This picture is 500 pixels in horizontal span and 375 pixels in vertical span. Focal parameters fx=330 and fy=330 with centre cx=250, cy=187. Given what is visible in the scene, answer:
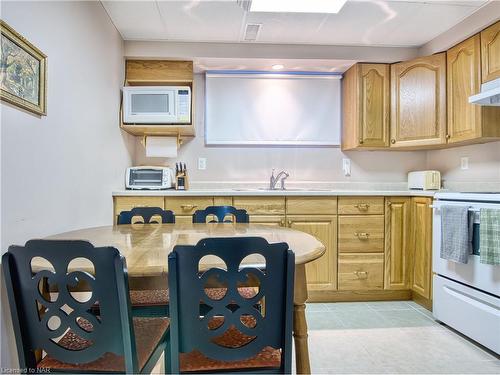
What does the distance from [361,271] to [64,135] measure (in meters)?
2.45

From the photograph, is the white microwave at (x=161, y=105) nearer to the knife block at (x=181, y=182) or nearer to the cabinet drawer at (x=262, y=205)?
the knife block at (x=181, y=182)

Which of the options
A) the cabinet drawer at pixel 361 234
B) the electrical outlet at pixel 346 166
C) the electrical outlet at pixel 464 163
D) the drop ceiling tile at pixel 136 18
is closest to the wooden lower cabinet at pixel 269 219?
the cabinet drawer at pixel 361 234

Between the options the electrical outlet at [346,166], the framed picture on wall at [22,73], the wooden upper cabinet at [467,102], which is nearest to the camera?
the framed picture on wall at [22,73]

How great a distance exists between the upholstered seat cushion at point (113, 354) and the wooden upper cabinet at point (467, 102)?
2.51 m

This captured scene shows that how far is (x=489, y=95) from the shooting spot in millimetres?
2066

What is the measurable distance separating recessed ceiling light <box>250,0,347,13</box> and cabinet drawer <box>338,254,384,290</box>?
192 cm

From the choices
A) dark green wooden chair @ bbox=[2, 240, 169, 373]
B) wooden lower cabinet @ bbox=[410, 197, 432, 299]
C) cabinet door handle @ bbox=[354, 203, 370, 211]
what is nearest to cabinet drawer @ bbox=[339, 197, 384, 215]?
cabinet door handle @ bbox=[354, 203, 370, 211]

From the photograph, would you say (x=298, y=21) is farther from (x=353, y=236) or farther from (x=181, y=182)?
(x=353, y=236)

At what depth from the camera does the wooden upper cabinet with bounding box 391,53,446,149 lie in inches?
109

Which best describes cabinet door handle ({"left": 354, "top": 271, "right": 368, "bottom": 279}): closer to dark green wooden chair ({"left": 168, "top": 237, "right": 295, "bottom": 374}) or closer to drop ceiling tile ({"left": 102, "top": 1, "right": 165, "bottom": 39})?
dark green wooden chair ({"left": 168, "top": 237, "right": 295, "bottom": 374})

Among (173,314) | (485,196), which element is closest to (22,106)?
(173,314)

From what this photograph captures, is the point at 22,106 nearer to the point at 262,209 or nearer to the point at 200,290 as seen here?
the point at 200,290

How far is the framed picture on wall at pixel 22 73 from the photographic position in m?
1.24

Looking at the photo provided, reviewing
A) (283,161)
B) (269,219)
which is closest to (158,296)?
(269,219)
